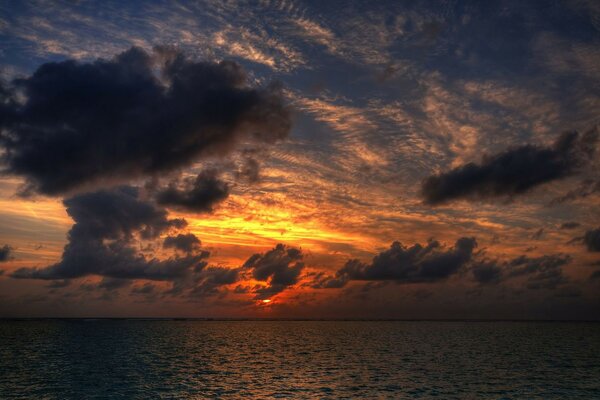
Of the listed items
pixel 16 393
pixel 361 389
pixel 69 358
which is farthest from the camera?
pixel 69 358

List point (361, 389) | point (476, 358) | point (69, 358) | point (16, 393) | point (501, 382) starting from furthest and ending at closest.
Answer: point (476, 358)
point (69, 358)
point (501, 382)
point (361, 389)
point (16, 393)

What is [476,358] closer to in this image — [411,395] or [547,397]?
[547,397]

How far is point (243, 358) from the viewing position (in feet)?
333

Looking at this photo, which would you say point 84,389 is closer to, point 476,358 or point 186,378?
point 186,378

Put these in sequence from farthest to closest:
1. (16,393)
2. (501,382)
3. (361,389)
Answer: (501,382)
(361,389)
(16,393)

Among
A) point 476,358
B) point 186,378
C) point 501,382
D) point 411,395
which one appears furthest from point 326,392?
point 476,358

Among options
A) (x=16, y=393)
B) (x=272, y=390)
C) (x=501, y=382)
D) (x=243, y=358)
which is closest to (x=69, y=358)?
(x=243, y=358)

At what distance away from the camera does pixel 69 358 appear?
97625mm

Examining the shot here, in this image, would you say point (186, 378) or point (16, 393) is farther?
point (186, 378)

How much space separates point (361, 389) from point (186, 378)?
27144mm

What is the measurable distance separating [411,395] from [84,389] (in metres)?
41.7

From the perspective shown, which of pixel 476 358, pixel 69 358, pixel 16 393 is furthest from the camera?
pixel 476 358

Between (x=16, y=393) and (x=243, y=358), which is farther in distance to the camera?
(x=243, y=358)

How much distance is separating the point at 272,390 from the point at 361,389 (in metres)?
11.8
